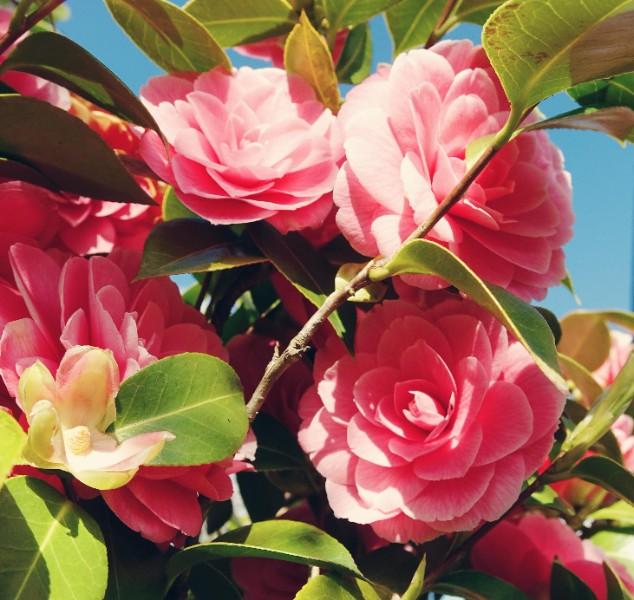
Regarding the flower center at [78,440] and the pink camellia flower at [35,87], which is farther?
the pink camellia flower at [35,87]

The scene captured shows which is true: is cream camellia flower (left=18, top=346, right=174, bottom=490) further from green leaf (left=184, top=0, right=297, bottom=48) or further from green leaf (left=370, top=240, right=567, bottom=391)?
green leaf (left=184, top=0, right=297, bottom=48)

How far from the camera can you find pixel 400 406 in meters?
0.57

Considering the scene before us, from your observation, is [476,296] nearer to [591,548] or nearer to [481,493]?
[481,493]

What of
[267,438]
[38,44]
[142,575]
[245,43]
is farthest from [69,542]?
[245,43]

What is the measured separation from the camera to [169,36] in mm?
624

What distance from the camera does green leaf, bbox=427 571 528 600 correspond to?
0.61 meters

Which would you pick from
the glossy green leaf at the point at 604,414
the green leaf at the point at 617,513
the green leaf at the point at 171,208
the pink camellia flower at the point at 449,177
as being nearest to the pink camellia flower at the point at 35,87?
the green leaf at the point at 171,208

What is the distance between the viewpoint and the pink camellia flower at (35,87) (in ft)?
2.06

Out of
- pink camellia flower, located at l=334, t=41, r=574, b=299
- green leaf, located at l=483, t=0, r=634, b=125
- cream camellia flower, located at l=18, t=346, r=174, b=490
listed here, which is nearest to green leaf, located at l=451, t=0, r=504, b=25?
pink camellia flower, located at l=334, t=41, r=574, b=299

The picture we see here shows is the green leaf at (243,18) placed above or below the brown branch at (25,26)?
below

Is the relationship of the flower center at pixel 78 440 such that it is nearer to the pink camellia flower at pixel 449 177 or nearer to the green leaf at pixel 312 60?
the pink camellia flower at pixel 449 177

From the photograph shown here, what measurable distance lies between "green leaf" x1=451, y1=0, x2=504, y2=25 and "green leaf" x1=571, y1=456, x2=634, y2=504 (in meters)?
0.38

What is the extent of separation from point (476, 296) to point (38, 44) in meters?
0.36

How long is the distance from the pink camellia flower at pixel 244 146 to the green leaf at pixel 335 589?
0.24 meters
